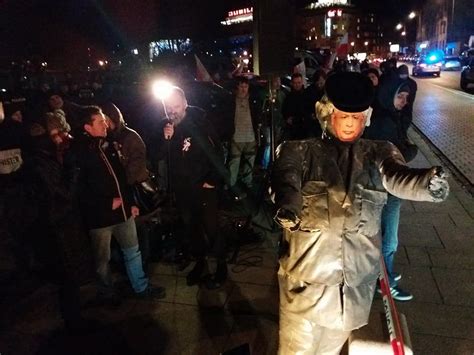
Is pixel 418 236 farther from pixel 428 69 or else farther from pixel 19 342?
pixel 428 69

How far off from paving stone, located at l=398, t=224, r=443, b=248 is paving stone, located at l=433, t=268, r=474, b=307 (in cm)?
71

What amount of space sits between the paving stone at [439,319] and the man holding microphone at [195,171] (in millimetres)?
1906

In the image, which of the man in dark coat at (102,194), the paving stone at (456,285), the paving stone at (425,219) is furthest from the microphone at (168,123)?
Result: the paving stone at (425,219)

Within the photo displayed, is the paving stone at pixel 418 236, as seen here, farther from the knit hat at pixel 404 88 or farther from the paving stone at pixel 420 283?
the knit hat at pixel 404 88

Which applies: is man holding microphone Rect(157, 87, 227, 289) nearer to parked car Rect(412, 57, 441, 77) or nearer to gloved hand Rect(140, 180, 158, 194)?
gloved hand Rect(140, 180, 158, 194)

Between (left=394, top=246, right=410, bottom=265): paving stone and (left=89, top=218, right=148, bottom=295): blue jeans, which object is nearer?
(left=89, top=218, right=148, bottom=295): blue jeans

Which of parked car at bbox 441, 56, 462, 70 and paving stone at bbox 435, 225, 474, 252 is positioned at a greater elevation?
parked car at bbox 441, 56, 462, 70

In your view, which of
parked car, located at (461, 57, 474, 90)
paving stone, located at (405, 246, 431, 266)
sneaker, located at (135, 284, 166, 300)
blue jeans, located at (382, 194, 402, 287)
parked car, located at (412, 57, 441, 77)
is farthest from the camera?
parked car, located at (412, 57, 441, 77)

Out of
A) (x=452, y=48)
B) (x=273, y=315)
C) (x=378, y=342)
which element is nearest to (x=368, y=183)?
(x=378, y=342)

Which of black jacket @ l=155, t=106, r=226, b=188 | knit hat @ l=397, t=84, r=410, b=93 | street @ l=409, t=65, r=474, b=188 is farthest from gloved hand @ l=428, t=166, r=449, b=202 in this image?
street @ l=409, t=65, r=474, b=188

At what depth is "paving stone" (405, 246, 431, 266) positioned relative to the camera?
468 cm

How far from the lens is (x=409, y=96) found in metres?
4.19

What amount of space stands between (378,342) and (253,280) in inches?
89.7

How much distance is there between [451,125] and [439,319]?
1090 cm
